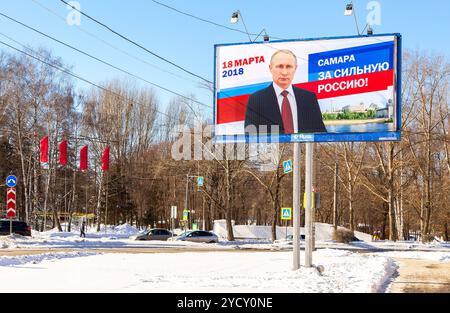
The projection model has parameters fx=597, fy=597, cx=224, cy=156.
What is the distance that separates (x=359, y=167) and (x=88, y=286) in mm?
44376

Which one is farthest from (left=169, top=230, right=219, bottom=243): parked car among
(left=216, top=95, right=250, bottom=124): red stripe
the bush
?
(left=216, top=95, right=250, bottom=124): red stripe

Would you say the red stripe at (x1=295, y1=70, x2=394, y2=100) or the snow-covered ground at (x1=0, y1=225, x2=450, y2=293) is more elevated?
the red stripe at (x1=295, y1=70, x2=394, y2=100)

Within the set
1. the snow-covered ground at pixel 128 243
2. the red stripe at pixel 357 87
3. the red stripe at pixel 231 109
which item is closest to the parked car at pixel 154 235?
the snow-covered ground at pixel 128 243

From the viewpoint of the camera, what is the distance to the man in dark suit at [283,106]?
17.8 m

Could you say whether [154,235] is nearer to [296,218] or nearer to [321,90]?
[296,218]

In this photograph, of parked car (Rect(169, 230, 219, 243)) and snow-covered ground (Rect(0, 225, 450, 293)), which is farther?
parked car (Rect(169, 230, 219, 243))

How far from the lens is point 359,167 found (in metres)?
54.3

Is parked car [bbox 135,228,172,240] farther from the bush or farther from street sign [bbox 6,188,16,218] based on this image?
street sign [bbox 6,188,16,218]

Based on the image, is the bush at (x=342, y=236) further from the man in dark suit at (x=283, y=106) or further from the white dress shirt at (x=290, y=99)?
the white dress shirt at (x=290, y=99)

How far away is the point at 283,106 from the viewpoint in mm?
17984

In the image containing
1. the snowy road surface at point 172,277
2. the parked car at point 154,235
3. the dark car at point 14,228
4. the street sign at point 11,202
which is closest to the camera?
the snowy road surface at point 172,277

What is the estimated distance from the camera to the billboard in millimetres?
17484

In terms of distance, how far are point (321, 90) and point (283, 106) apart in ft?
4.01
